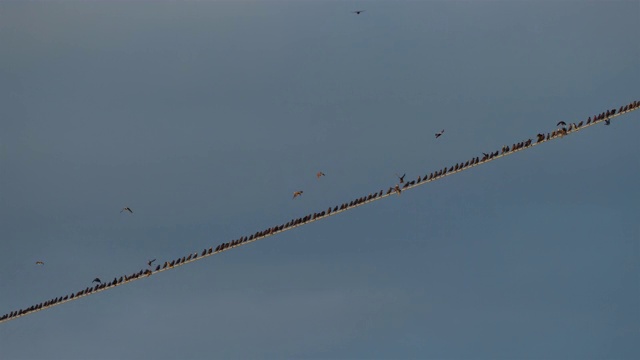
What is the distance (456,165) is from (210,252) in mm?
39720

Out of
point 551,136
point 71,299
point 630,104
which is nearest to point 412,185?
point 551,136

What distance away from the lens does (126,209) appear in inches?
6668

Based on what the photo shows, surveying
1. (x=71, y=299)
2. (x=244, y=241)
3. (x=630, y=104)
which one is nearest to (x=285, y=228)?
(x=244, y=241)

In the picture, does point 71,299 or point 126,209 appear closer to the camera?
point 126,209

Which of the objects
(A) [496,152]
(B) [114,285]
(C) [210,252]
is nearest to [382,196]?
(A) [496,152]

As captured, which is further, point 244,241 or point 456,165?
point 244,241

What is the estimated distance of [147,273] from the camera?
189250mm

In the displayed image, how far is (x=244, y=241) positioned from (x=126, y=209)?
24471mm

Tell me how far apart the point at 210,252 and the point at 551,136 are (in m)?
53.8

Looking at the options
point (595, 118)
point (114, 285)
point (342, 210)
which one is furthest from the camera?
point (114, 285)

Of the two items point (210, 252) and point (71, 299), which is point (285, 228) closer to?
point (210, 252)

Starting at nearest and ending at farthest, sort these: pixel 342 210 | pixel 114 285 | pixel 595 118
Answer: pixel 595 118 < pixel 342 210 < pixel 114 285

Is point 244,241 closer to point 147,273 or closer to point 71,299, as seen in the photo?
point 147,273

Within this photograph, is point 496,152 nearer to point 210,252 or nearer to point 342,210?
point 342,210
